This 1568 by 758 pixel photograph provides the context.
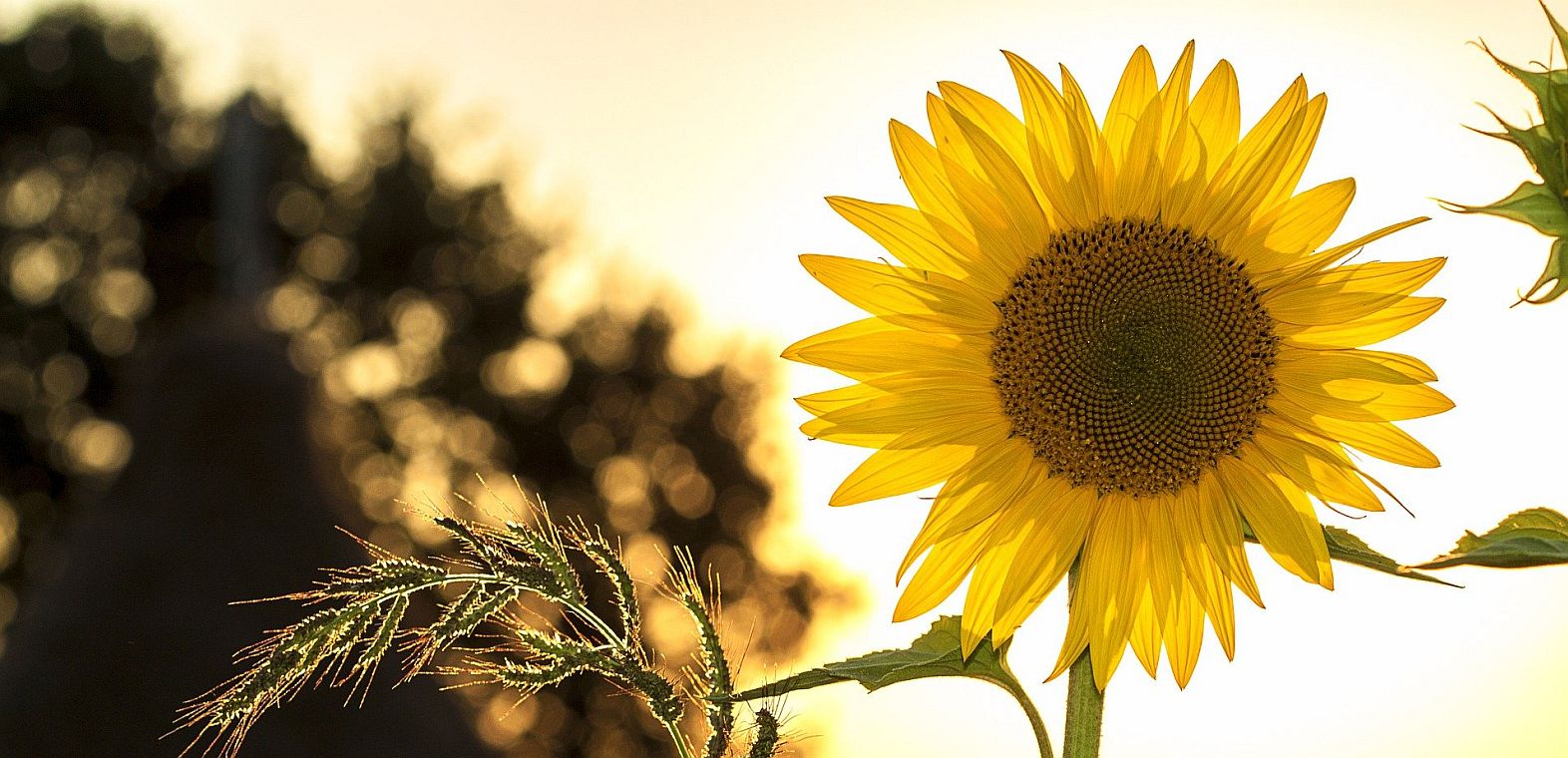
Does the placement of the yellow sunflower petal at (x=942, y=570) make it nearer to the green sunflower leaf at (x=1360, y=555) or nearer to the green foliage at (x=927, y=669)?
the green foliage at (x=927, y=669)

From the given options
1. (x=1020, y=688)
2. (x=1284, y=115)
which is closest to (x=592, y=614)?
(x=1020, y=688)

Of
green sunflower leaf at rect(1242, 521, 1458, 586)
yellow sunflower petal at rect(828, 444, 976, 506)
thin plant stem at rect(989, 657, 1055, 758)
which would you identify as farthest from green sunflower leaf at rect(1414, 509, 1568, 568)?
yellow sunflower petal at rect(828, 444, 976, 506)

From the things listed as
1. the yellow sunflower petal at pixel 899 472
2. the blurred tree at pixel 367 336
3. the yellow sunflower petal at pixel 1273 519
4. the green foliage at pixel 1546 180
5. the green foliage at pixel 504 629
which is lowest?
the blurred tree at pixel 367 336

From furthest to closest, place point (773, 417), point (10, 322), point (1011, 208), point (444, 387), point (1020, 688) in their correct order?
point (10, 322) < point (444, 387) < point (773, 417) < point (1011, 208) < point (1020, 688)

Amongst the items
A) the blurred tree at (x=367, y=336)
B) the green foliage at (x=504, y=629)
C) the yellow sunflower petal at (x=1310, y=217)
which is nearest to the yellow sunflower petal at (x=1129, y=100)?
the yellow sunflower petal at (x=1310, y=217)

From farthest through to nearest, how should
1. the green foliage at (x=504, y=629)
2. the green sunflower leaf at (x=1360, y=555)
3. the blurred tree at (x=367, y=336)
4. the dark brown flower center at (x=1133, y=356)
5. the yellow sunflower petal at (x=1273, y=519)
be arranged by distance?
the blurred tree at (x=367, y=336) < the dark brown flower center at (x=1133, y=356) < the yellow sunflower petal at (x=1273, y=519) < the green sunflower leaf at (x=1360, y=555) < the green foliage at (x=504, y=629)

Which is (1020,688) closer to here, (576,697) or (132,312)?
(576,697)
